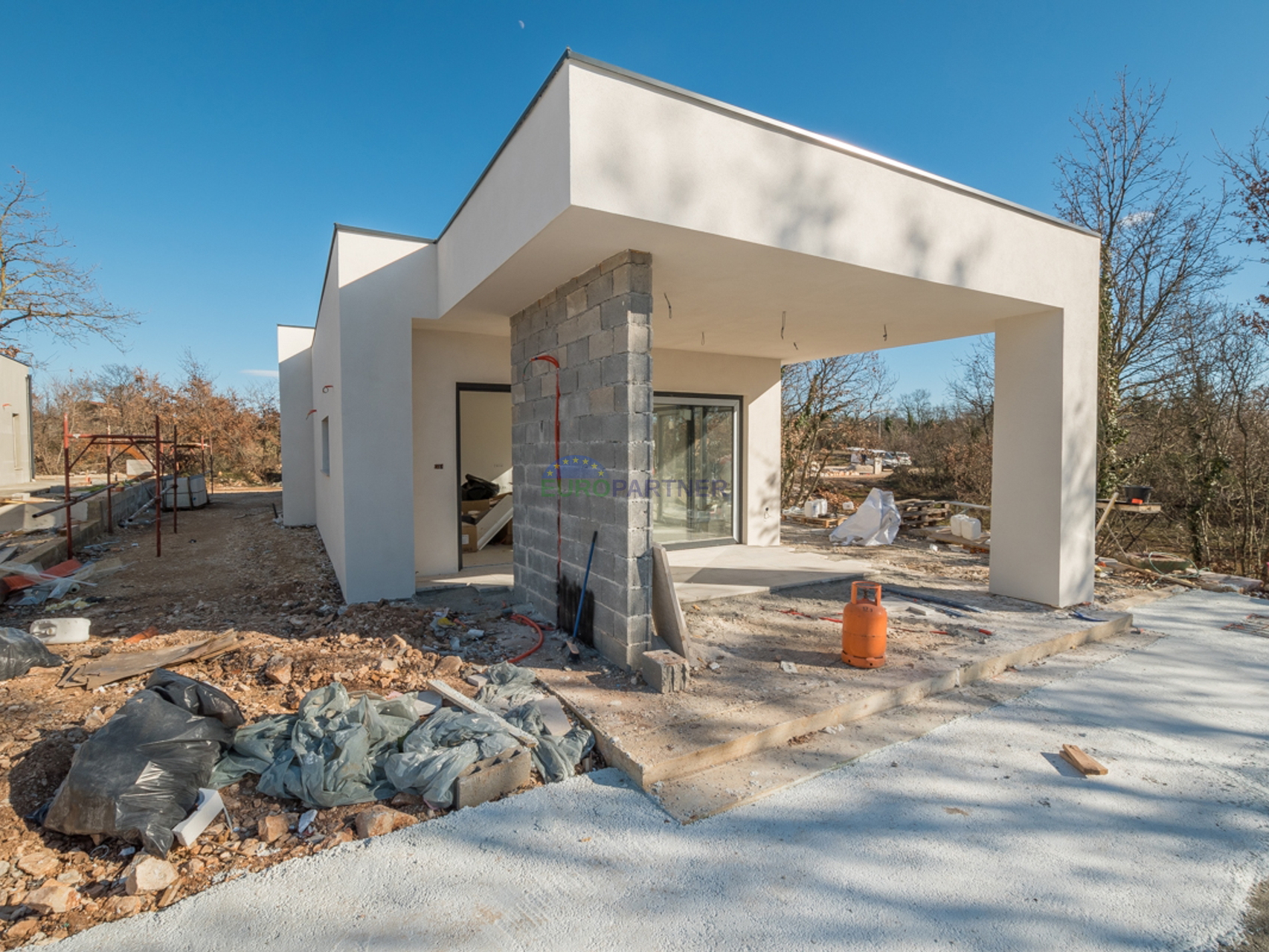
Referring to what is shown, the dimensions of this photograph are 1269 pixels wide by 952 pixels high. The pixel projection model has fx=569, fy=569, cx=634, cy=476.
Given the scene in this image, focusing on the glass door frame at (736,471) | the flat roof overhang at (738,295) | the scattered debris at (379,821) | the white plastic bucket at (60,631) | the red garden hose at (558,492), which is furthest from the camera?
the glass door frame at (736,471)

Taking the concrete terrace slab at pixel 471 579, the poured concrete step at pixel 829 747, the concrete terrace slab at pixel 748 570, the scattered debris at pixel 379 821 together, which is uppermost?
the concrete terrace slab at pixel 471 579

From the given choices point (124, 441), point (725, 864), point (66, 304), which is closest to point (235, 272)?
point (66, 304)

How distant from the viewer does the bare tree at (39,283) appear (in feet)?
44.8

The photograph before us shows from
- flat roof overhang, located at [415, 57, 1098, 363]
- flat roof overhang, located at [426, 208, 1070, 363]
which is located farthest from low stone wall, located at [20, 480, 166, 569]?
flat roof overhang, located at [415, 57, 1098, 363]

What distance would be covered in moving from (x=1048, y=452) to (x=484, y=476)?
30.0 ft

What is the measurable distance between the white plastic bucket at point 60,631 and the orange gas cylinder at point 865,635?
5.64 m

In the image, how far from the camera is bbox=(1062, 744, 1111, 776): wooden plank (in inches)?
108

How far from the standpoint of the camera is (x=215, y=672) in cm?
371

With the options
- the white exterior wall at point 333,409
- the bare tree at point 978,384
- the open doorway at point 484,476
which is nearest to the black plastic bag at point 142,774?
the white exterior wall at point 333,409

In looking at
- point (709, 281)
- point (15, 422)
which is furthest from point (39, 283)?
point (709, 281)

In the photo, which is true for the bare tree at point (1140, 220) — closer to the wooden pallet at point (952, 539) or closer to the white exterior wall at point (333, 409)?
the wooden pallet at point (952, 539)

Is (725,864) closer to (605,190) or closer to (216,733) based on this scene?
(216,733)

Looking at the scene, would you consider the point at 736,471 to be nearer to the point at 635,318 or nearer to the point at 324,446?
the point at 635,318

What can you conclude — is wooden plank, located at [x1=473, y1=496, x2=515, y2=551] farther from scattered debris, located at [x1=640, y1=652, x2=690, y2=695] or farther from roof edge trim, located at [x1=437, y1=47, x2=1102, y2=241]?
scattered debris, located at [x1=640, y1=652, x2=690, y2=695]
